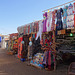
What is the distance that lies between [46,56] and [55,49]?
825 millimetres

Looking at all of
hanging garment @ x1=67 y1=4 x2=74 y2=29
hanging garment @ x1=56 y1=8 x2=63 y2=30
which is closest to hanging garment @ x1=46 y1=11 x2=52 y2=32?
hanging garment @ x1=56 y1=8 x2=63 y2=30

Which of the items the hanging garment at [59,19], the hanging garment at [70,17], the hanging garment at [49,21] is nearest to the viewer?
the hanging garment at [70,17]

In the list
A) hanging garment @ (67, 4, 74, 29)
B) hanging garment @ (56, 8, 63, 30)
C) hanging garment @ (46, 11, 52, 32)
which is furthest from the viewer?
hanging garment @ (46, 11, 52, 32)

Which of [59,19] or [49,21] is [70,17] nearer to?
[59,19]

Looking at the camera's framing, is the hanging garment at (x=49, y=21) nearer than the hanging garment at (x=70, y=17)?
No

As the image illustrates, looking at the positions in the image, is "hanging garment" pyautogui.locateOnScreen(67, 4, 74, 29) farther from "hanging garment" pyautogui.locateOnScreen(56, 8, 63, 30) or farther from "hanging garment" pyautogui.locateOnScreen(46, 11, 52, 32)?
"hanging garment" pyautogui.locateOnScreen(46, 11, 52, 32)

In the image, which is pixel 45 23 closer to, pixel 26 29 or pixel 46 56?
pixel 46 56

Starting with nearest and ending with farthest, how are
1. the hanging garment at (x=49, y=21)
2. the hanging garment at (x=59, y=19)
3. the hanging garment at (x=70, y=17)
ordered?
the hanging garment at (x=70, y=17) < the hanging garment at (x=59, y=19) < the hanging garment at (x=49, y=21)

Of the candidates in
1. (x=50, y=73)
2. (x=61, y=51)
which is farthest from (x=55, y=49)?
(x=50, y=73)

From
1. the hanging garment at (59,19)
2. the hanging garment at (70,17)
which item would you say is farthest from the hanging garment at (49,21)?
the hanging garment at (70,17)

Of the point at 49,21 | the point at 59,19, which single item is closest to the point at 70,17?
the point at 59,19

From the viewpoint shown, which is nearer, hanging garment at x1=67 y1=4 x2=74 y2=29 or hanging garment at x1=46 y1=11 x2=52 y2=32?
hanging garment at x1=67 y1=4 x2=74 y2=29

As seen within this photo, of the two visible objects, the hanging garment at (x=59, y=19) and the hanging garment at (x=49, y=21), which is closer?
the hanging garment at (x=59, y=19)

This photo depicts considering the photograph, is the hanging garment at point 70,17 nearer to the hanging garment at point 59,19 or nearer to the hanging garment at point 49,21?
the hanging garment at point 59,19
